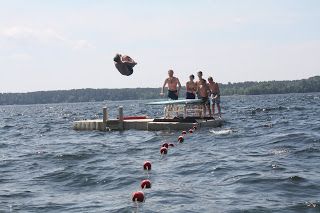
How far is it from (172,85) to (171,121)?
1692mm

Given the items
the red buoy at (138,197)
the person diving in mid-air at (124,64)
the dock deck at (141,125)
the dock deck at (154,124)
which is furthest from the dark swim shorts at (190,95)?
the red buoy at (138,197)

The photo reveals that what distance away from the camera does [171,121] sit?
22.4 meters

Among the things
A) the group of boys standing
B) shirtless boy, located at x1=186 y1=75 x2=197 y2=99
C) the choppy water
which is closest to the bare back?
the group of boys standing

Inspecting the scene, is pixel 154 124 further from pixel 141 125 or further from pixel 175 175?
pixel 175 175

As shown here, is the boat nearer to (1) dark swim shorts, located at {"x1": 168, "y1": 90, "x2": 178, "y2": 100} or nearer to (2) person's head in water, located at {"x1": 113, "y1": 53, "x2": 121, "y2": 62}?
(1) dark swim shorts, located at {"x1": 168, "y1": 90, "x2": 178, "y2": 100}

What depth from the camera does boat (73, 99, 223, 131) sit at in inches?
857

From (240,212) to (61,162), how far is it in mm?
7642

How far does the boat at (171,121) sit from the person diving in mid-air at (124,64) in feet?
21.8

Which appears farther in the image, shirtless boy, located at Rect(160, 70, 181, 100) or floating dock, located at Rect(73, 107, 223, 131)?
shirtless boy, located at Rect(160, 70, 181, 100)

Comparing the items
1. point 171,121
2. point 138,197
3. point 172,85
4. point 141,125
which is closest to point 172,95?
point 172,85

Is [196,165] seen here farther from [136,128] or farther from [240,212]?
[136,128]

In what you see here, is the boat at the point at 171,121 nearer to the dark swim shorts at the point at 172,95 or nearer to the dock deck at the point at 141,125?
the dock deck at the point at 141,125

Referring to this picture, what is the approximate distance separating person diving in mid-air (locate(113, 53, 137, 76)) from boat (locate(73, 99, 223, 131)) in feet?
21.8

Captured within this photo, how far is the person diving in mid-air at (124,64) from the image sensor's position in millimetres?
14552
